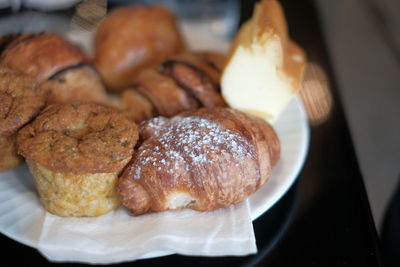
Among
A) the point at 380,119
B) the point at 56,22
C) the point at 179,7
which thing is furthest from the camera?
the point at 380,119

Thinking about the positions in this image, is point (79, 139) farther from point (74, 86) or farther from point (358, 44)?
point (358, 44)

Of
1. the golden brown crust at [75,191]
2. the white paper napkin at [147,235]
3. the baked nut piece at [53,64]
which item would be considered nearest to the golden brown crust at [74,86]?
the baked nut piece at [53,64]

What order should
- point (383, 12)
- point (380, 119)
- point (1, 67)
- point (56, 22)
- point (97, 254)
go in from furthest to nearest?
point (383, 12) < point (380, 119) < point (56, 22) < point (1, 67) < point (97, 254)

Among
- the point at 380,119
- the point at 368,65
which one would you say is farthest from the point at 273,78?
the point at 368,65

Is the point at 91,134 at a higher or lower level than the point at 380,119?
higher

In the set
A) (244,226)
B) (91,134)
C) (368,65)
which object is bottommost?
(368,65)

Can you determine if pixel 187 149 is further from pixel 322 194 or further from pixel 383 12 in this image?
pixel 383 12

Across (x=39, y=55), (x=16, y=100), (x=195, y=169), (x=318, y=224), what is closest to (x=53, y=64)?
(x=39, y=55)
